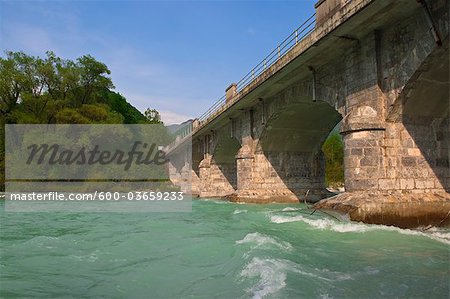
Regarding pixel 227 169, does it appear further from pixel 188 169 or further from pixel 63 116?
pixel 63 116

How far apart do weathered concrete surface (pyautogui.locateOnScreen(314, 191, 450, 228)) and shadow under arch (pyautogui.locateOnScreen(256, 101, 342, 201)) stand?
33.3ft

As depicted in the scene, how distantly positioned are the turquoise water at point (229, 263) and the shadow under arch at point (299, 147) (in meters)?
11.0

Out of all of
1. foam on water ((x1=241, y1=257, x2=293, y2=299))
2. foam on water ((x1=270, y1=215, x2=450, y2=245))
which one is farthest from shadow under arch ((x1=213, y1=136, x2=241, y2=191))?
foam on water ((x1=241, y1=257, x2=293, y2=299))

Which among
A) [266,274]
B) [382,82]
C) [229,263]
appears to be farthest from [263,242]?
[382,82]

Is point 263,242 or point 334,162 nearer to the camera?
point 263,242

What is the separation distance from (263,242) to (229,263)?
1962 millimetres

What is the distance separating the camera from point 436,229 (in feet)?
36.4

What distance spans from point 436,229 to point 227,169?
26.5 m

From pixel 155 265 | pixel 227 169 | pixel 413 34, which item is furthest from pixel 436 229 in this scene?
pixel 227 169

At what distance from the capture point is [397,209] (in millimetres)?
11156

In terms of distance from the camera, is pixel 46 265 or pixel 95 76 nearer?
pixel 46 265

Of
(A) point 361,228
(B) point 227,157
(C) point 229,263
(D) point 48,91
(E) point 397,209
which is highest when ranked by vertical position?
(D) point 48,91

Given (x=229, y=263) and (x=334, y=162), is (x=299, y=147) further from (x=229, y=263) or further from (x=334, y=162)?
(x=334, y=162)

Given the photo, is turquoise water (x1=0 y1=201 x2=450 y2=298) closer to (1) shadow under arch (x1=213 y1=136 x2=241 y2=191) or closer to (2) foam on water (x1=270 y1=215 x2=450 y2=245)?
(2) foam on water (x1=270 y1=215 x2=450 y2=245)
